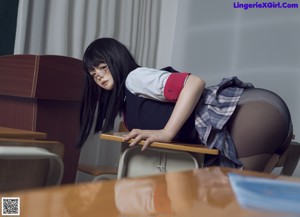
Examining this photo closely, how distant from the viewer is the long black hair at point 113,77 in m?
1.88

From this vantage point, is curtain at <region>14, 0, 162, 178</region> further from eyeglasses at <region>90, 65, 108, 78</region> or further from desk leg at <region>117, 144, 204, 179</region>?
desk leg at <region>117, 144, 204, 179</region>

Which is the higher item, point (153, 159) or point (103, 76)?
point (103, 76)

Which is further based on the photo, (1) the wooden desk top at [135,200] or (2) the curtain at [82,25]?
(2) the curtain at [82,25]

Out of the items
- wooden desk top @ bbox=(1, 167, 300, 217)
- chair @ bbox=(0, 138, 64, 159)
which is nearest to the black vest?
chair @ bbox=(0, 138, 64, 159)

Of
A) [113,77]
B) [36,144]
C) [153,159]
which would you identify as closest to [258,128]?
[153,159]

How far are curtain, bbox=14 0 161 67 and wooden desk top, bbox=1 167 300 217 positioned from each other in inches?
81.0

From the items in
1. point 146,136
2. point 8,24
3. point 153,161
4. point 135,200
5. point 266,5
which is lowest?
point 153,161

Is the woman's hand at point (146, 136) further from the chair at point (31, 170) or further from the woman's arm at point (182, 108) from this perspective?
the chair at point (31, 170)

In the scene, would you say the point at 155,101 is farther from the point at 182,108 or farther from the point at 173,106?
the point at 182,108

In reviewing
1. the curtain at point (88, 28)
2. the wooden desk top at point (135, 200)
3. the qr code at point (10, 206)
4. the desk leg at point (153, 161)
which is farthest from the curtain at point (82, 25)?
the qr code at point (10, 206)

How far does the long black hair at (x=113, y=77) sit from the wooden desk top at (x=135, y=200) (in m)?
1.18

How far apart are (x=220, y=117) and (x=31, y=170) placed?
763mm

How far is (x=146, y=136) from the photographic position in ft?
5.03

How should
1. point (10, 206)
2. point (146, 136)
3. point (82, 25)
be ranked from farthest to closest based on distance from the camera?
1. point (82, 25)
2. point (146, 136)
3. point (10, 206)
